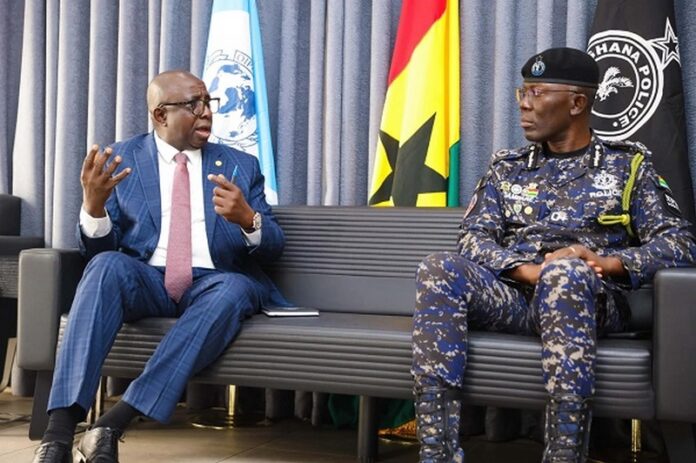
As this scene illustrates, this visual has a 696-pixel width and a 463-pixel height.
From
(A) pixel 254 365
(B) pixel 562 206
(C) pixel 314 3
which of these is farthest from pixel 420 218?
(C) pixel 314 3

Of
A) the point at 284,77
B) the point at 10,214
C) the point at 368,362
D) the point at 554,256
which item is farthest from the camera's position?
the point at 10,214

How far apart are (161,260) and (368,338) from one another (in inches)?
28.2

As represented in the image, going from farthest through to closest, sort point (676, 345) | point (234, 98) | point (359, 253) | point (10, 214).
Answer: point (10, 214)
point (234, 98)
point (359, 253)
point (676, 345)

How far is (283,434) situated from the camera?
124 inches

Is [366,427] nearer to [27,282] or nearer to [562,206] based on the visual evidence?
[562,206]

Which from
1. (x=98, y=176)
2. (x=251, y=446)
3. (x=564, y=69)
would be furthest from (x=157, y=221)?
(x=564, y=69)

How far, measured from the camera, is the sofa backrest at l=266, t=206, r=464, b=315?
9.69 ft

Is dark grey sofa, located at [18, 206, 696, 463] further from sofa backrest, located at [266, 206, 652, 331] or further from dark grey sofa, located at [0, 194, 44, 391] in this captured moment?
dark grey sofa, located at [0, 194, 44, 391]

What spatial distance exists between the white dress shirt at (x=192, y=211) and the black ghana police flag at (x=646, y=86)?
3.83 ft

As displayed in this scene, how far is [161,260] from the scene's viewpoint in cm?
279

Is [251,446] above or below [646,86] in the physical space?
below

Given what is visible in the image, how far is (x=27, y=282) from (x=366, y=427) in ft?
3.42

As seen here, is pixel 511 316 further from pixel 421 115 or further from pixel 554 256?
pixel 421 115

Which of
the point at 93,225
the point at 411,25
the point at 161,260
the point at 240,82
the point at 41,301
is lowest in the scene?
the point at 41,301
